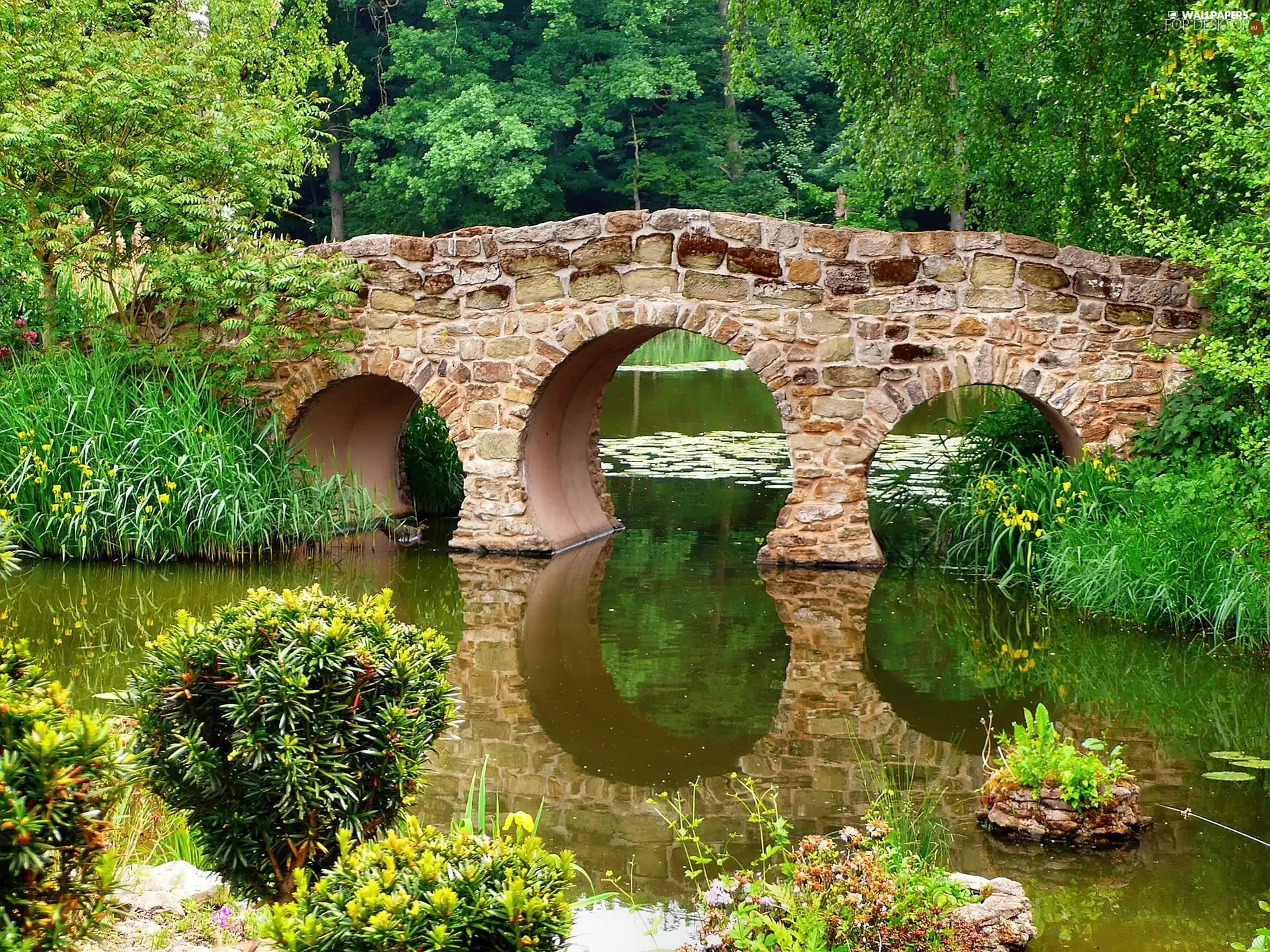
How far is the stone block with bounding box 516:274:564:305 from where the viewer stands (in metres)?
10.2

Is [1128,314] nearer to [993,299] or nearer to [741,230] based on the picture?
[993,299]

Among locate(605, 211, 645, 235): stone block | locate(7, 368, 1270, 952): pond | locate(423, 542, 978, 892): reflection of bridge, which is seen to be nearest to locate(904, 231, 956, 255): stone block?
locate(605, 211, 645, 235): stone block

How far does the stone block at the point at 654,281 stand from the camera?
33.0 feet

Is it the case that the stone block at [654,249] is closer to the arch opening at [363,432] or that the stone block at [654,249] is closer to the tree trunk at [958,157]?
the arch opening at [363,432]

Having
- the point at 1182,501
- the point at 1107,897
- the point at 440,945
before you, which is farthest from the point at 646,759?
the point at 1182,501

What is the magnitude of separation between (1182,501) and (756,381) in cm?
1791

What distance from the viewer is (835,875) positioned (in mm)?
3846

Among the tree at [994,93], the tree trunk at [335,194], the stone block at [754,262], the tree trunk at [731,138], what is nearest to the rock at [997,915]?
the stone block at [754,262]

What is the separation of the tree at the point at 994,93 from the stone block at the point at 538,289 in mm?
4070

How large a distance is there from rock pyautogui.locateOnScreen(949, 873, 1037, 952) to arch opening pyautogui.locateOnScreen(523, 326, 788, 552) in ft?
21.3

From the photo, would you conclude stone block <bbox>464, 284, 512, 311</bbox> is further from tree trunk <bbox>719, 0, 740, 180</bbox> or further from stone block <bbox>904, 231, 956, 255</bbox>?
tree trunk <bbox>719, 0, 740, 180</bbox>

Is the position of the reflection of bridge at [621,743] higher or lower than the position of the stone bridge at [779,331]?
lower

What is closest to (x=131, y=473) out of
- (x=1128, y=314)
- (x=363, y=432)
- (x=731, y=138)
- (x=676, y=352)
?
(x=363, y=432)

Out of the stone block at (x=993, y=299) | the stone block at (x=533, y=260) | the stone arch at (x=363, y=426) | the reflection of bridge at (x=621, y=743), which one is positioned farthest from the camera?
the stone arch at (x=363, y=426)
